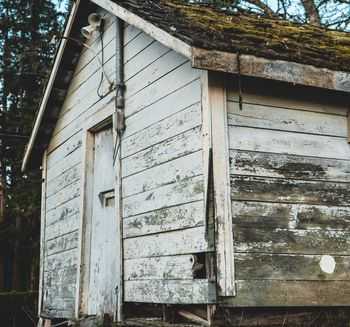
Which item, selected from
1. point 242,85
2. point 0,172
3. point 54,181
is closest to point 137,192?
point 242,85

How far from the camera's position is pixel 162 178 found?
21.1ft

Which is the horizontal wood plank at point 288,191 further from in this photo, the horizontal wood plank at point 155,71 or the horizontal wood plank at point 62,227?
the horizontal wood plank at point 62,227

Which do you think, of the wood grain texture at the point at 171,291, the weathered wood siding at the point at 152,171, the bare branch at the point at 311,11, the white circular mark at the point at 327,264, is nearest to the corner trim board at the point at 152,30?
the weathered wood siding at the point at 152,171

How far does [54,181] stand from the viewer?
994 cm

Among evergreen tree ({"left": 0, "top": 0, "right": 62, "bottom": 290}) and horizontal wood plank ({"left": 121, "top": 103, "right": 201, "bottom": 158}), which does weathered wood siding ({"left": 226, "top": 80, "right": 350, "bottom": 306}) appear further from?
evergreen tree ({"left": 0, "top": 0, "right": 62, "bottom": 290})

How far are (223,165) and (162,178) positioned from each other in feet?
3.18

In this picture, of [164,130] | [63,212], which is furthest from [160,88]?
[63,212]

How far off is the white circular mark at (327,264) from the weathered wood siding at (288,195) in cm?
4

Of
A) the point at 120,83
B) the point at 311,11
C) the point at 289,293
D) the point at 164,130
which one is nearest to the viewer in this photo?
the point at 289,293

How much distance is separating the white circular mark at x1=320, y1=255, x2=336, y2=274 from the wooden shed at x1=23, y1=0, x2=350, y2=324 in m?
0.01

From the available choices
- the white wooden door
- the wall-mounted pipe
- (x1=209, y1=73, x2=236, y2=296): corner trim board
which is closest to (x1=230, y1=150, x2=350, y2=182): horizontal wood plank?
(x1=209, y1=73, x2=236, y2=296): corner trim board

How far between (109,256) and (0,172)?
52.0ft

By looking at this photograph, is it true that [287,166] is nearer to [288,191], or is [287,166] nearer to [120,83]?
[288,191]

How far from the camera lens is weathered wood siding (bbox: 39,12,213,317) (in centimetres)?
588
